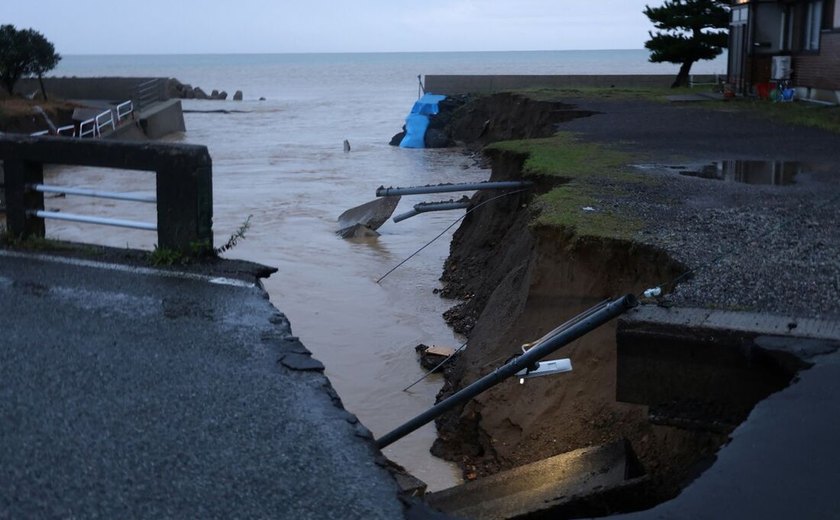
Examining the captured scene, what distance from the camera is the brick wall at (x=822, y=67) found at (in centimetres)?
2388

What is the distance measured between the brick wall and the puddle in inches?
443

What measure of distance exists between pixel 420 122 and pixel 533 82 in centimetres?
637

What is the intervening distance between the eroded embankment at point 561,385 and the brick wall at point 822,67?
16.0 metres

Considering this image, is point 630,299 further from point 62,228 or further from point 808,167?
point 62,228

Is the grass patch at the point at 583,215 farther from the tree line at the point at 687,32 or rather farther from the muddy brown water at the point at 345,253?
the tree line at the point at 687,32

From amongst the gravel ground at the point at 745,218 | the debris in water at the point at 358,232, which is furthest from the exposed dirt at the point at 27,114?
the gravel ground at the point at 745,218

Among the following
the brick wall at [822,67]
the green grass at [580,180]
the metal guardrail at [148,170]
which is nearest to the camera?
the metal guardrail at [148,170]

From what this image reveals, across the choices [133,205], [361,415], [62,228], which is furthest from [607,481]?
[133,205]

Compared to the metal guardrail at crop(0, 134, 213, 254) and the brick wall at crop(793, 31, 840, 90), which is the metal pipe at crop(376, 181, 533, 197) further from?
the brick wall at crop(793, 31, 840, 90)

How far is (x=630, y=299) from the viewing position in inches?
216

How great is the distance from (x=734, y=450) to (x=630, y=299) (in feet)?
3.27

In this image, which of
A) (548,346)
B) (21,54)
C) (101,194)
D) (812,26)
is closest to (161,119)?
(21,54)

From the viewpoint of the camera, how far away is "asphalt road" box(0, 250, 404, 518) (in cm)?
437

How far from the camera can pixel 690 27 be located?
37156mm
